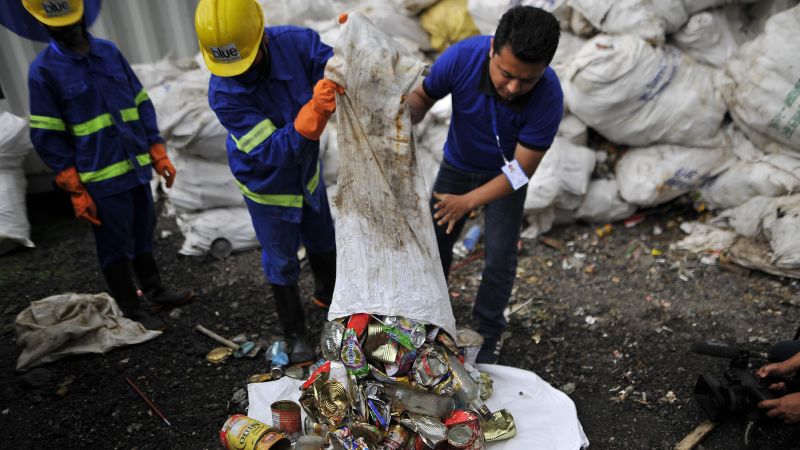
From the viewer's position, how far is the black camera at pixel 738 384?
84.7 inches

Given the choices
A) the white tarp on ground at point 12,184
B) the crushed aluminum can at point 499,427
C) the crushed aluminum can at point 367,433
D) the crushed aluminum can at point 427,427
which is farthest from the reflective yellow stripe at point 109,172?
the crushed aluminum can at point 499,427

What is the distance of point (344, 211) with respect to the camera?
7.37ft

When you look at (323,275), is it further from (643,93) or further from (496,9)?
(643,93)

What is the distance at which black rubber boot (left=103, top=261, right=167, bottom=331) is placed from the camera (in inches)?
116

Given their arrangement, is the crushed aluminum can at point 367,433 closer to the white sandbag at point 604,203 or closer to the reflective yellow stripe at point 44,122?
the reflective yellow stripe at point 44,122

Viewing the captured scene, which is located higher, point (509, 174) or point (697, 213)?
point (509, 174)

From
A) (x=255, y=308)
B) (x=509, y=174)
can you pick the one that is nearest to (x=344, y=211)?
(x=509, y=174)

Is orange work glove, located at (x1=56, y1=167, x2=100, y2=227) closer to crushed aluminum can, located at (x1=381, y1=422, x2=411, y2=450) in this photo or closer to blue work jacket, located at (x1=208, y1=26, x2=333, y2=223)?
blue work jacket, located at (x1=208, y1=26, x2=333, y2=223)

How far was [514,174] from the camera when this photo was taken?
215 centimetres

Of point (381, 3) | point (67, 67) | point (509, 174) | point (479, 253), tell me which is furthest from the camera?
point (381, 3)

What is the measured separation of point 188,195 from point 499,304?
7.79 feet

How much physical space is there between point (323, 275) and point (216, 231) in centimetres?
113

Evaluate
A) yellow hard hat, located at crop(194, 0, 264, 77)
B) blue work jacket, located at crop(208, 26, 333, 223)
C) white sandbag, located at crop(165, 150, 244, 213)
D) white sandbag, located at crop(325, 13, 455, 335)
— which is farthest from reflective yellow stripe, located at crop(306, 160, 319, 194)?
white sandbag, located at crop(165, 150, 244, 213)

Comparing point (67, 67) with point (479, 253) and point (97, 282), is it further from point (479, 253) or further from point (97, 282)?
point (479, 253)
